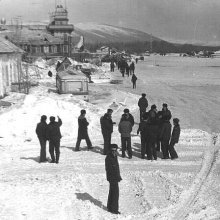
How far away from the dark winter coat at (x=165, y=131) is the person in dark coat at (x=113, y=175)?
14.1 ft

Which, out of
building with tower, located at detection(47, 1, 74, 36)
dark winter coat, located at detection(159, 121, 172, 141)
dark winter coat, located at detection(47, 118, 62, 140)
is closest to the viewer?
dark winter coat, located at detection(47, 118, 62, 140)

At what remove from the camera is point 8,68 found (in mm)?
27266

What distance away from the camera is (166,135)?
12.5 meters

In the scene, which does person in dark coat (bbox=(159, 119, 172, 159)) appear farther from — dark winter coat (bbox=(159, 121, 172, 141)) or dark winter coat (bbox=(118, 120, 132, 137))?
dark winter coat (bbox=(118, 120, 132, 137))

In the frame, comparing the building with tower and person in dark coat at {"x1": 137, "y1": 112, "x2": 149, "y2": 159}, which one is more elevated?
the building with tower

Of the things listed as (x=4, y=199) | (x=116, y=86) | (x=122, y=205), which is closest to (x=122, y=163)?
(x=122, y=205)

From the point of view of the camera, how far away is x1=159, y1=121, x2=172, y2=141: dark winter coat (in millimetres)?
12422

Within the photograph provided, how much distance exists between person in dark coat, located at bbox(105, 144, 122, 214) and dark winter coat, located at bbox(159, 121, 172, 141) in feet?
14.1

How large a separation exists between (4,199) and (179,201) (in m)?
3.74

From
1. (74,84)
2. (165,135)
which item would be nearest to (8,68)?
(74,84)

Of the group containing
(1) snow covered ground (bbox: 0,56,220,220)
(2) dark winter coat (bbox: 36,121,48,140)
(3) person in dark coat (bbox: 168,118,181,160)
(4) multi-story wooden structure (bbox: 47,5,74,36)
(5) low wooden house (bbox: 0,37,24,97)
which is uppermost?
(4) multi-story wooden structure (bbox: 47,5,74,36)

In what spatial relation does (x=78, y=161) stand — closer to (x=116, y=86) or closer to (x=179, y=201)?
(x=179, y=201)

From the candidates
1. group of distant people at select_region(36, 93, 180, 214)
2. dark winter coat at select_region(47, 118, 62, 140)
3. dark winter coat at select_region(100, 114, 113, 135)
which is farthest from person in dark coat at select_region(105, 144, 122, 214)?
dark winter coat at select_region(100, 114, 113, 135)

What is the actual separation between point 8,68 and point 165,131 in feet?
56.4
